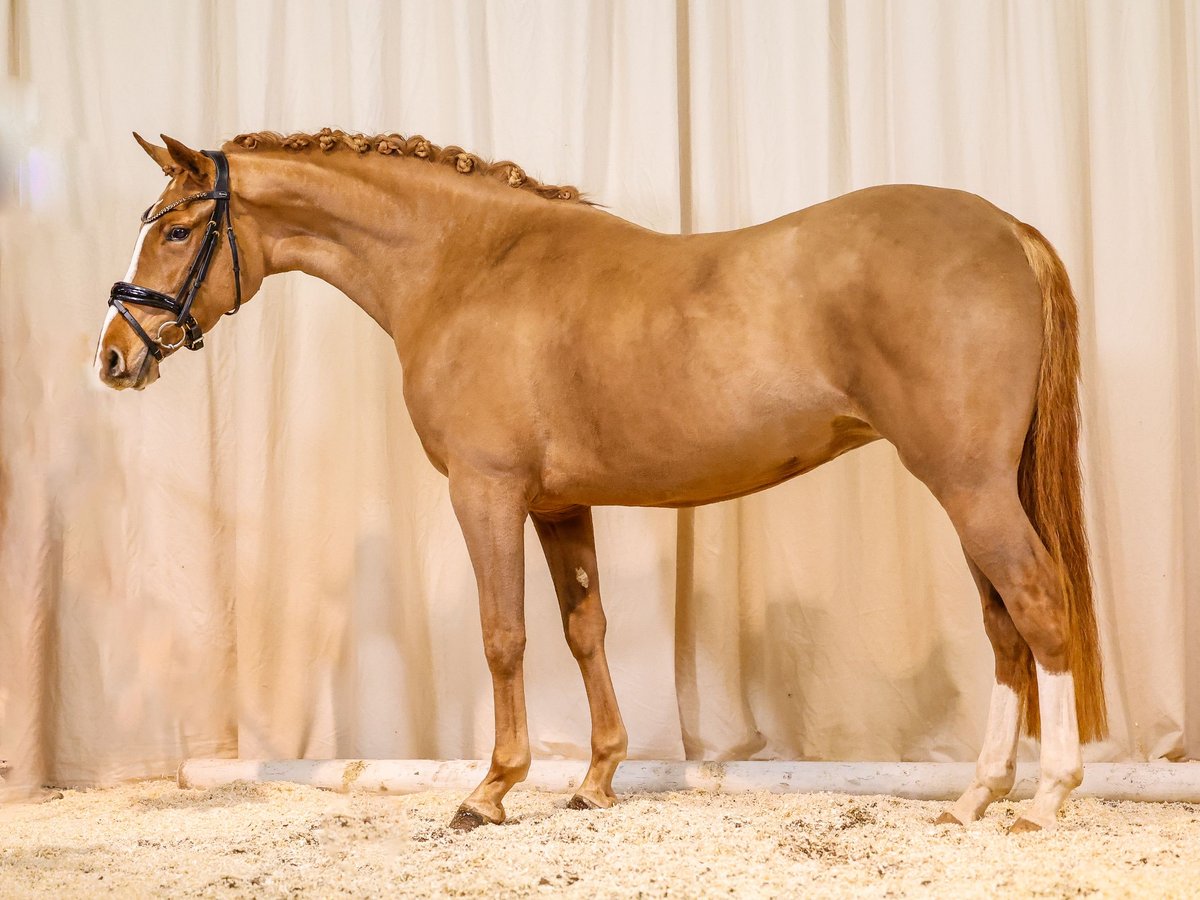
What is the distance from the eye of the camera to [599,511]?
11.4ft

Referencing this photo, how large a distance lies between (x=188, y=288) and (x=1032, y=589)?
2.03 metres

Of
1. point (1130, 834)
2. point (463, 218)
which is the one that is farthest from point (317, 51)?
point (1130, 834)

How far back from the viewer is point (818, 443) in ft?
7.79

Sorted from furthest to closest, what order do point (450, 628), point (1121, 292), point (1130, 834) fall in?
point (450, 628) < point (1121, 292) < point (1130, 834)

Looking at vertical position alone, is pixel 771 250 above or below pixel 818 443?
above

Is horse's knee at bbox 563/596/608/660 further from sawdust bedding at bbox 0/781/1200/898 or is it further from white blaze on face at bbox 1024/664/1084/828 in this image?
white blaze on face at bbox 1024/664/1084/828

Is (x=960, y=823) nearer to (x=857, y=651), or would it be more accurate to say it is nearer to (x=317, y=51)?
(x=857, y=651)

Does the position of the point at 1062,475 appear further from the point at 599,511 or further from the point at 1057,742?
the point at 599,511

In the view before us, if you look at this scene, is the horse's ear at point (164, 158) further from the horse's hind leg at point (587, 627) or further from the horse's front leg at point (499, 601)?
the horse's hind leg at point (587, 627)

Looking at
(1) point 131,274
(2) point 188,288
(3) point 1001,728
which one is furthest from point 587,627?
(1) point 131,274

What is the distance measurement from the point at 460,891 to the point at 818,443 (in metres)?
1.16

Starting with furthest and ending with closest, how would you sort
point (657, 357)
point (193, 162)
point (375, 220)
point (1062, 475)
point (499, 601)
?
point (375, 220) → point (193, 162) → point (499, 601) → point (657, 357) → point (1062, 475)

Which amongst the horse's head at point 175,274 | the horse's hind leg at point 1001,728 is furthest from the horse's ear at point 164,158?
the horse's hind leg at point 1001,728

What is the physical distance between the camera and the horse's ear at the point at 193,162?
8.56 feet
